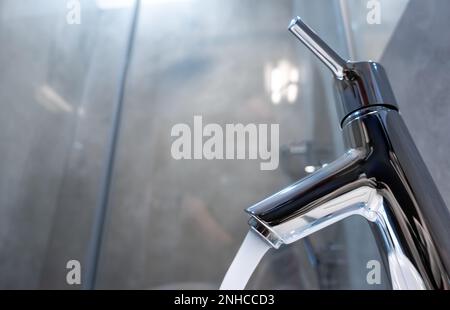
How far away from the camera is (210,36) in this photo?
41.6 inches

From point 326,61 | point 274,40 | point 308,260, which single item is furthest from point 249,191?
point 326,61

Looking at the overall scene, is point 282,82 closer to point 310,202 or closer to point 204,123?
point 204,123

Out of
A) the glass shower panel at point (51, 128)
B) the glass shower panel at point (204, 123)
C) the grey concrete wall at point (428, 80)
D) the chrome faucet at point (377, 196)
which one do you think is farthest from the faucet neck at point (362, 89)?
the glass shower panel at point (51, 128)

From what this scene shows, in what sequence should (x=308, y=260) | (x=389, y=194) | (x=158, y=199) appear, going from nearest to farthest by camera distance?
(x=389, y=194), (x=308, y=260), (x=158, y=199)

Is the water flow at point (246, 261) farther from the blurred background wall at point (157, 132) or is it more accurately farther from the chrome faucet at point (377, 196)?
the blurred background wall at point (157, 132)

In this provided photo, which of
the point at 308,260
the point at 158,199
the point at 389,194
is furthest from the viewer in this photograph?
the point at 158,199

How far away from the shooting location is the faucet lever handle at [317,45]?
18 centimetres

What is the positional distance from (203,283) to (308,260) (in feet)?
0.95

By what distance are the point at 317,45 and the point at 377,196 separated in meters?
0.09

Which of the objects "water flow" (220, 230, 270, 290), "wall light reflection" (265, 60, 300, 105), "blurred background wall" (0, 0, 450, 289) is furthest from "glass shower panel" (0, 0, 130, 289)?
"water flow" (220, 230, 270, 290)

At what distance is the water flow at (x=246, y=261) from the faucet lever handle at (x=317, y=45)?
0.36 feet

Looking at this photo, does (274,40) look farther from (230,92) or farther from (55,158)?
(55,158)

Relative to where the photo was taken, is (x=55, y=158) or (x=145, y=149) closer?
(x=55, y=158)
